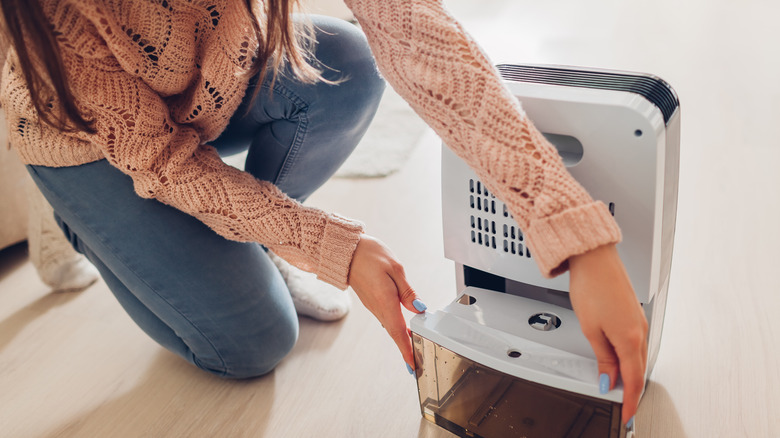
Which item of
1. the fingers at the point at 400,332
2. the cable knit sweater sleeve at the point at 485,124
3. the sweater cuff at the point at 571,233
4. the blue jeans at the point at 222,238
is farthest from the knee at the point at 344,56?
the sweater cuff at the point at 571,233

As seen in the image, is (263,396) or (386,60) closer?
(386,60)

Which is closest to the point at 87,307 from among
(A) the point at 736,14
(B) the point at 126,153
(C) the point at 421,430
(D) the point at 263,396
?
(D) the point at 263,396

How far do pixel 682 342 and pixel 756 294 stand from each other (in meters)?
0.16

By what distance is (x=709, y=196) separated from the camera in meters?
1.22

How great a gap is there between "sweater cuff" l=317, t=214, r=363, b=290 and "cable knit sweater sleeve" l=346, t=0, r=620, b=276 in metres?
0.16

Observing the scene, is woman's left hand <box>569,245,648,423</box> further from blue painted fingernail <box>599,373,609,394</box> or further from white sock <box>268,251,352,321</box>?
white sock <box>268,251,352,321</box>

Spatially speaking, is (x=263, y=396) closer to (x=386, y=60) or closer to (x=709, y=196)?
(x=386, y=60)

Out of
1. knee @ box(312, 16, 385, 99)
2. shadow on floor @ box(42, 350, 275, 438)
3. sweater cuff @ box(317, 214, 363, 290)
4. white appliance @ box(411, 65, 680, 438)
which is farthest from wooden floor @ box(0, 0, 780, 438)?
knee @ box(312, 16, 385, 99)

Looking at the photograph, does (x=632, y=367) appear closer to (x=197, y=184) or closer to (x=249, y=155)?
(x=197, y=184)

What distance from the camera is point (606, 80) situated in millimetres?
663

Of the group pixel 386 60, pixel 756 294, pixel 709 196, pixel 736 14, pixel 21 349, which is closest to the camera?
pixel 386 60

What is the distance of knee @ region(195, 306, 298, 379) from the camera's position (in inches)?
35.8

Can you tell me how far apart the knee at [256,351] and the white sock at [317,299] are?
0.08 meters

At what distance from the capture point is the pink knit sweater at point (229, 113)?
578 mm
